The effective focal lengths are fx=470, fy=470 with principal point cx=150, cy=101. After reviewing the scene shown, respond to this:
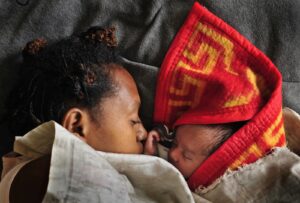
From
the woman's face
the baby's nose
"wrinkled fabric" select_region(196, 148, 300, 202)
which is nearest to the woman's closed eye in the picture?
the woman's face

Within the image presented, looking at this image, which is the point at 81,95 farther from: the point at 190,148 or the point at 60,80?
the point at 190,148

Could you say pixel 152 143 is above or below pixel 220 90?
below

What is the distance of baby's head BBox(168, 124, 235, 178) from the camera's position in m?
1.05

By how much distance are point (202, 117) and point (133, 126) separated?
16 cm

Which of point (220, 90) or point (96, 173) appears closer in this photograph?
point (96, 173)

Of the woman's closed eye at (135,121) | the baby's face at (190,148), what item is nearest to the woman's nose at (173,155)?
the baby's face at (190,148)

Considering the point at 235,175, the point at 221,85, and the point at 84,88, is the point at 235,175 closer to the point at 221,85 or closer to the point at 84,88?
the point at 221,85

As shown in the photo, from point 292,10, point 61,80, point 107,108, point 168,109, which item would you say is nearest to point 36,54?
point 61,80

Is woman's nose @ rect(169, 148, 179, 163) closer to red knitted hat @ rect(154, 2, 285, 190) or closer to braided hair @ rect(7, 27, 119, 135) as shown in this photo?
red knitted hat @ rect(154, 2, 285, 190)

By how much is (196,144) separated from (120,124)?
0.58 feet

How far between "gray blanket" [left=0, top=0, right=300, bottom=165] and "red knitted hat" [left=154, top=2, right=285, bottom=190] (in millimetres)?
38

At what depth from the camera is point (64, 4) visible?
1.22 metres

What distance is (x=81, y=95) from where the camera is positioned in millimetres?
1038

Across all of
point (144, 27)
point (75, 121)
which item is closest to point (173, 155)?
point (75, 121)
